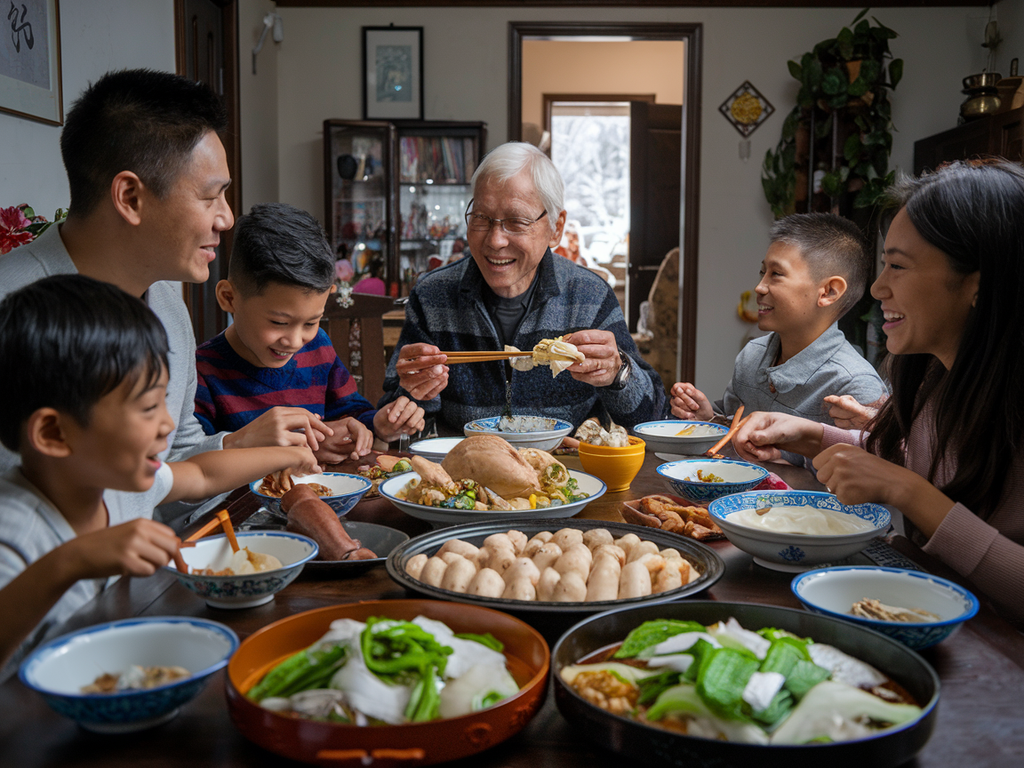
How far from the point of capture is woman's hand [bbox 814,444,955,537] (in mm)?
1200

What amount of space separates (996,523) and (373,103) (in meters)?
5.22

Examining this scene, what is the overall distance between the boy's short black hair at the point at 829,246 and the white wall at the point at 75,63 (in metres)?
2.58

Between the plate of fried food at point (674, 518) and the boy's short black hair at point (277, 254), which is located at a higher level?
the boy's short black hair at point (277, 254)

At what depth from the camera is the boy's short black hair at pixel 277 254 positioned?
188cm

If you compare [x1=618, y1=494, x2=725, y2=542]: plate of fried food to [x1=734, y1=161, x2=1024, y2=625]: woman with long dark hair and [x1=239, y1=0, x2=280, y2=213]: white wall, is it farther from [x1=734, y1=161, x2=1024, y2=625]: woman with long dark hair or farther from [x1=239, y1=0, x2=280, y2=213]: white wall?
[x1=239, y1=0, x2=280, y2=213]: white wall

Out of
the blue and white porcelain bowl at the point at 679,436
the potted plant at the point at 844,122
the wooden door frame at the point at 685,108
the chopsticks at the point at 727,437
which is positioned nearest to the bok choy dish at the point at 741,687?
the chopsticks at the point at 727,437

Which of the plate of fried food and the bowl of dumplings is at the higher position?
the bowl of dumplings

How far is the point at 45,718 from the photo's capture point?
2.37ft

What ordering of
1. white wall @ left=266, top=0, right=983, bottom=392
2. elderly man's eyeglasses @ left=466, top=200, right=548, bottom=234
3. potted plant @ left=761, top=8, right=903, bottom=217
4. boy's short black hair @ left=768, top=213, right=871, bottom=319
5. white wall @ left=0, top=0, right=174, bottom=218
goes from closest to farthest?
elderly man's eyeglasses @ left=466, top=200, right=548, bottom=234 < boy's short black hair @ left=768, top=213, right=871, bottom=319 < white wall @ left=0, top=0, right=174, bottom=218 < potted plant @ left=761, top=8, right=903, bottom=217 < white wall @ left=266, top=0, right=983, bottom=392

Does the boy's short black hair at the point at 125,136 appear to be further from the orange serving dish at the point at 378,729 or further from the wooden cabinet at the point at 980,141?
the wooden cabinet at the point at 980,141

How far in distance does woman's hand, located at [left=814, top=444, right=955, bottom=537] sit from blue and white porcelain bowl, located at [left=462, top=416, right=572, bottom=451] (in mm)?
665

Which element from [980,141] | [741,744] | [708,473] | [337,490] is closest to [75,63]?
[337,490]

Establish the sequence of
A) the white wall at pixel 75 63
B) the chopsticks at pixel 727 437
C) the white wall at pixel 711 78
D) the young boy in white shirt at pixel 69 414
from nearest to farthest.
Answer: the young boy in white shirt at pixel 69 414, the chopsticks at pixel 727 437, the white wall at pixel 75 63, the white wall at pixel 711 78

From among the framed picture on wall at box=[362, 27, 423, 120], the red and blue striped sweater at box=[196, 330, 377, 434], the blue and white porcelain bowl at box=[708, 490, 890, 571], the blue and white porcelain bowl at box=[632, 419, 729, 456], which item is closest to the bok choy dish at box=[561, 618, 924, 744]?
the blue and white porcelain bowl at box=[708, 490, 890, 571]
